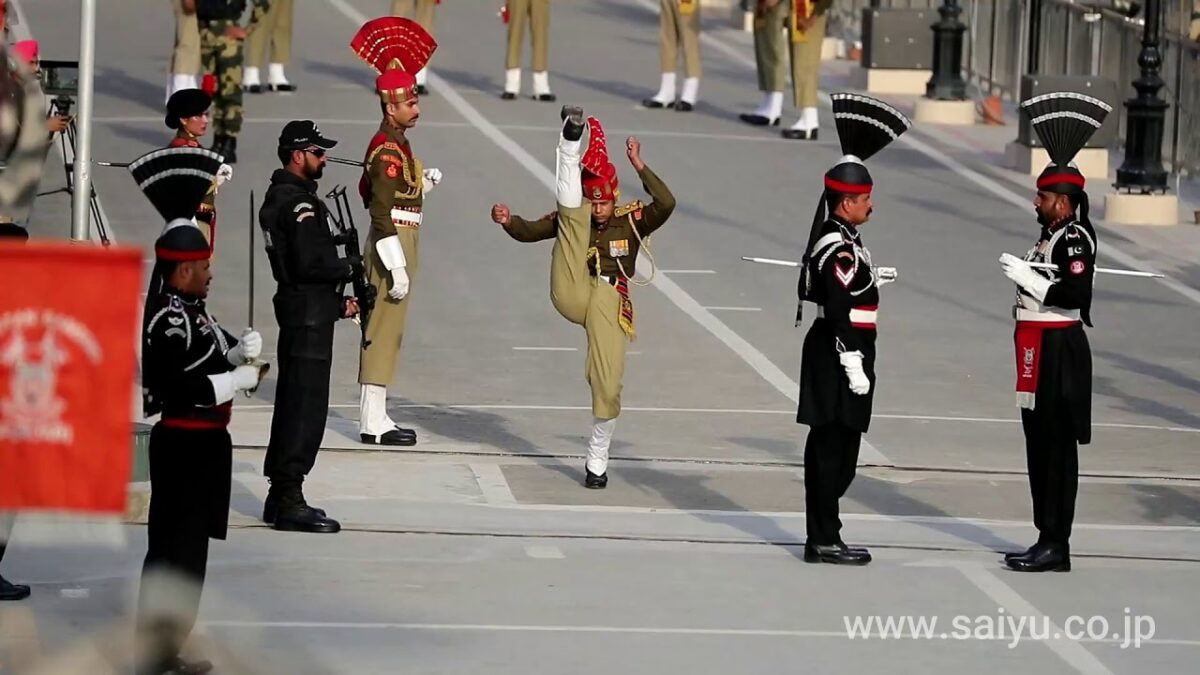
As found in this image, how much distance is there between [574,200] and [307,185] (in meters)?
1.54

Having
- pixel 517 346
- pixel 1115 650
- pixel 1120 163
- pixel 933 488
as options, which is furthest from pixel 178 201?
pixel 1120 163

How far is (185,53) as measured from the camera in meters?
24.1

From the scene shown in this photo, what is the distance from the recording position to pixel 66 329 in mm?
8734

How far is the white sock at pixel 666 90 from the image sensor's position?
1096 inches

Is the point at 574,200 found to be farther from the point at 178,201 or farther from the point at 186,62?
the point at 186,62

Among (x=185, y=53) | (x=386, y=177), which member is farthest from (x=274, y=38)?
(x=386, y=177)

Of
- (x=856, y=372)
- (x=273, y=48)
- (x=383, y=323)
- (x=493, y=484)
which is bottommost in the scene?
(x=493, y=484)

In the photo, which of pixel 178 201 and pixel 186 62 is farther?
pixel 186 62

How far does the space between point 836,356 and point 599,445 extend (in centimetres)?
209

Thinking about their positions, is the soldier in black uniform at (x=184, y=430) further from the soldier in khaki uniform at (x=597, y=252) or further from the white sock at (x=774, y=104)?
the white sock at (x=774, y=104)

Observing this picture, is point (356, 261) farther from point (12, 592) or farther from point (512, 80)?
point (512, 80)

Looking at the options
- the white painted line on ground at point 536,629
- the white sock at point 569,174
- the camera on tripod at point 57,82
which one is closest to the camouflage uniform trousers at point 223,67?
the camera on tripod at point 57,82

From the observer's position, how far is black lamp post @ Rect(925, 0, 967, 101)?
91.4ft

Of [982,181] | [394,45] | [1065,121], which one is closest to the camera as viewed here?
[1065,121]
